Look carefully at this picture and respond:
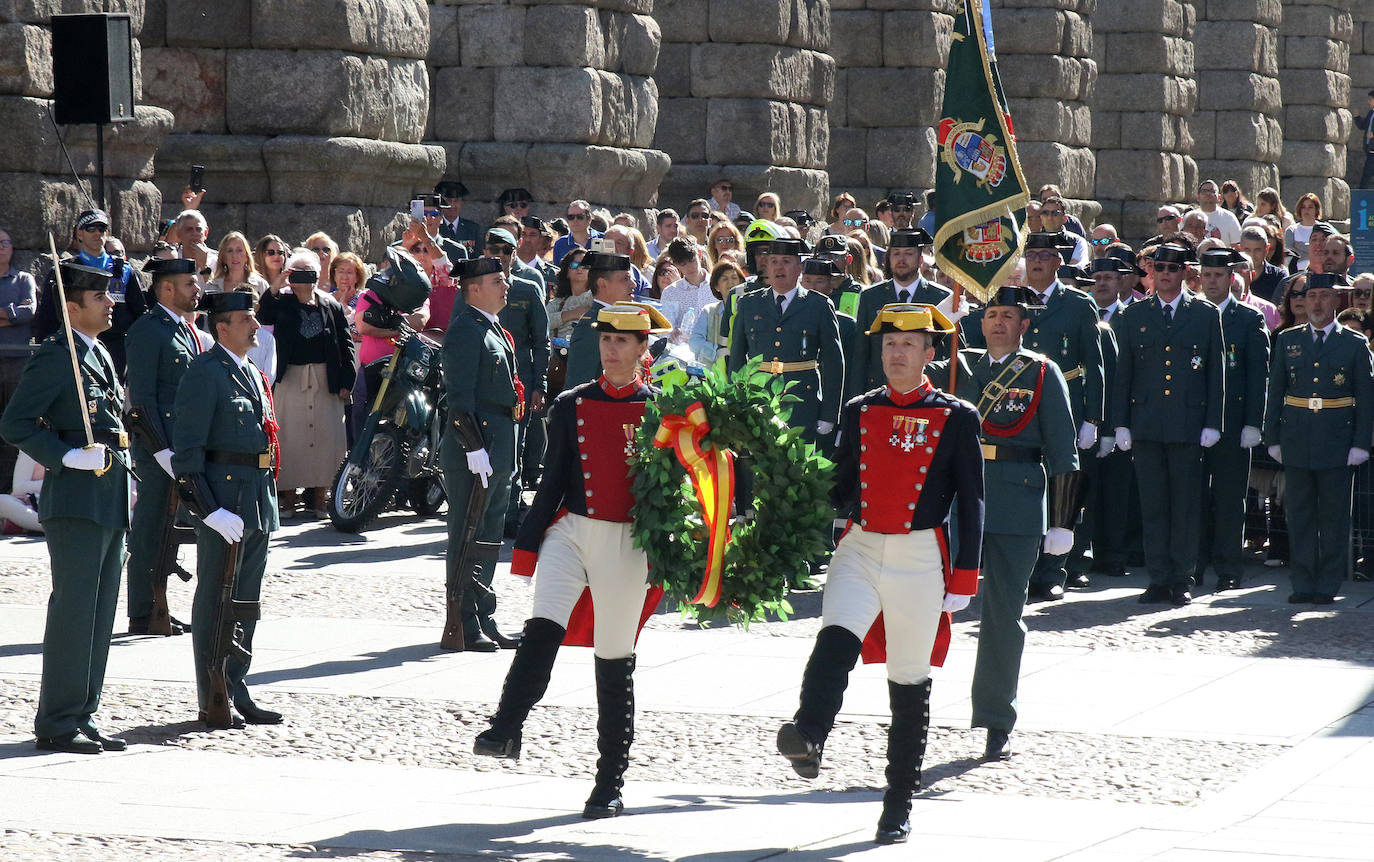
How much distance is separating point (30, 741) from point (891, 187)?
15.8 metres

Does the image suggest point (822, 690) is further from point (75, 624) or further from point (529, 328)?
point (529, 328)

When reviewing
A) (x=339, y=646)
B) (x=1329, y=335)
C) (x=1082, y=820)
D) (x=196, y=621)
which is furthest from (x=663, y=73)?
(x=1082, y=820)

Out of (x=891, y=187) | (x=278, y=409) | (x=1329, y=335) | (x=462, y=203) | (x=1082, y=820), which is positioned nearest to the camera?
(x=1082, y=820)

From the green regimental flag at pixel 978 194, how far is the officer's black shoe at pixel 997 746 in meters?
2.12

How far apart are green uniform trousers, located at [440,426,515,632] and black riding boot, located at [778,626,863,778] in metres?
3.25

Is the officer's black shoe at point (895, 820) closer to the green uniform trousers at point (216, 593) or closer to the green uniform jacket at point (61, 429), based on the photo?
the green uniform trousers at point (216, 593)

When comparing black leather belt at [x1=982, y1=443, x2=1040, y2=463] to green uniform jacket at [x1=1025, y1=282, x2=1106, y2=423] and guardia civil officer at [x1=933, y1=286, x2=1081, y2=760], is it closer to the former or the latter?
guardia civil officer at [x1=933, y1=286, x2=1081, y2=760]

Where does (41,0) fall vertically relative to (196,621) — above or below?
above

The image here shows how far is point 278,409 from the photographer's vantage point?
1353cm

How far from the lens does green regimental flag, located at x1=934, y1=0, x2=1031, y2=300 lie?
8.92 m

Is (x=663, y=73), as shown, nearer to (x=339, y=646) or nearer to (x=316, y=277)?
(x=316, y=277)

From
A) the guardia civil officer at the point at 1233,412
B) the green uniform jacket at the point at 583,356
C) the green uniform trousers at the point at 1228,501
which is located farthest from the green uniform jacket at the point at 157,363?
the green uniform trousers at the point at 1228,501

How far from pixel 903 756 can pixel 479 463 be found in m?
3.52

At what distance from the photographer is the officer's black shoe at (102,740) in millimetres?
7512
